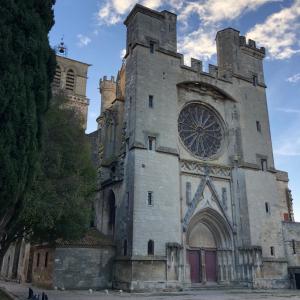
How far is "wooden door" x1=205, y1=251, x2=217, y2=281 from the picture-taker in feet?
67.1

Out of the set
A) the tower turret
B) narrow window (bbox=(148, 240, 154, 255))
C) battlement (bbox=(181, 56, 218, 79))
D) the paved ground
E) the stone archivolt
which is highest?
the tower turret

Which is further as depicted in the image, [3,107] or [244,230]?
[244,230]

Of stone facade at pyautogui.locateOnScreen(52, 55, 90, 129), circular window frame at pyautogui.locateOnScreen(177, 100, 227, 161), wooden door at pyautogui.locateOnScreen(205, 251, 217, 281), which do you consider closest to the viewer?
wooden door at pyautogui.locateOnScreen(205, 251, 217, 281)

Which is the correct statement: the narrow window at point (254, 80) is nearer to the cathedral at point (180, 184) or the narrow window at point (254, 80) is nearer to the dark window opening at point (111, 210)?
the cathedral at point (180, 184)

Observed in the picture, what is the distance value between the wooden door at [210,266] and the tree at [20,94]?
12949 millimetres

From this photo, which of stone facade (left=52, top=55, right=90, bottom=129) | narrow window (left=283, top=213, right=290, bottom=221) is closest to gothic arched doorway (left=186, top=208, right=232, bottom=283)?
narrow window (left=283, top=213, right=290, bottom=221)

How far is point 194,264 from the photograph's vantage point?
20.2 m

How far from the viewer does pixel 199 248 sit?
20.6 metres

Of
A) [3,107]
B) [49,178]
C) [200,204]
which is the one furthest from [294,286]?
[3,107]

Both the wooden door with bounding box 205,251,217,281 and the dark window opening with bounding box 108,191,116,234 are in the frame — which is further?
the dark window opening with bounding box 108,191,116,234

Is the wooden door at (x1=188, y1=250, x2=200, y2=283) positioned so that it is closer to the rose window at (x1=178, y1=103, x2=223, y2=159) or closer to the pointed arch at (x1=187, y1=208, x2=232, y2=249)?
the pointed arch at (x1=187, y1=208, x2=232, y2=249)

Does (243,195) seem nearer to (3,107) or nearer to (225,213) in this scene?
(225,213)

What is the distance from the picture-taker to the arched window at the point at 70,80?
131 feet

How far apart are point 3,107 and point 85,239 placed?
1181 centimetres
